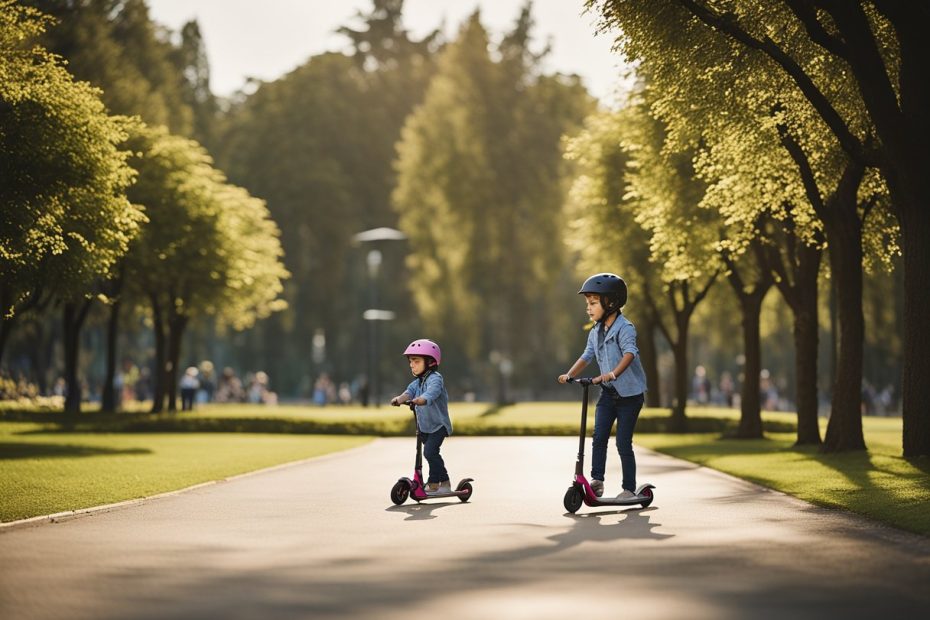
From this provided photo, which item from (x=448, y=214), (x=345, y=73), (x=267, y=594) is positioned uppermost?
(x=345, y=73)

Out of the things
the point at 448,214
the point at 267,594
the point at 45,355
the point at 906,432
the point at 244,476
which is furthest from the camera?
the point at 45,355

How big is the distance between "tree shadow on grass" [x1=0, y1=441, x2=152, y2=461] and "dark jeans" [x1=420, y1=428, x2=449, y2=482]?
10823 mm

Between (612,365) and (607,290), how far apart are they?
69 cm

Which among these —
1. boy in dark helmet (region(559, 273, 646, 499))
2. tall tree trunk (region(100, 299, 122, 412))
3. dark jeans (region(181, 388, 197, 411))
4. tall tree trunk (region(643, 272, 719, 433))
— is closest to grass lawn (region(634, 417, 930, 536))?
boy in dark helmet (region(559, 273, 646, 499))

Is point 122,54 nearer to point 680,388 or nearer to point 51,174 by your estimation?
point 680,388

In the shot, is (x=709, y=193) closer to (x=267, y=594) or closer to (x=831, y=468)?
(x=831, y=468)

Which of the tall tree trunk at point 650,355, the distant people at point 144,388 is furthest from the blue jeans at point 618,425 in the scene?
the distant people at point 144,388

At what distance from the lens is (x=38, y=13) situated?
2514cm

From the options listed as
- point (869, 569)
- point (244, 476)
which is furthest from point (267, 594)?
point (244, 476)

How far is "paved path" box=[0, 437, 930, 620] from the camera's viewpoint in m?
7.75

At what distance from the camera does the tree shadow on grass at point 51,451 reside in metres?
24.4

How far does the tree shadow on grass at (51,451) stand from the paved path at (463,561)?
10.1 metres

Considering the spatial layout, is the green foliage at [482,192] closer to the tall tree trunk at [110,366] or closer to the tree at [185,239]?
the tree at [185,239]

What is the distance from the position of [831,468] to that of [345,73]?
60.1 m
